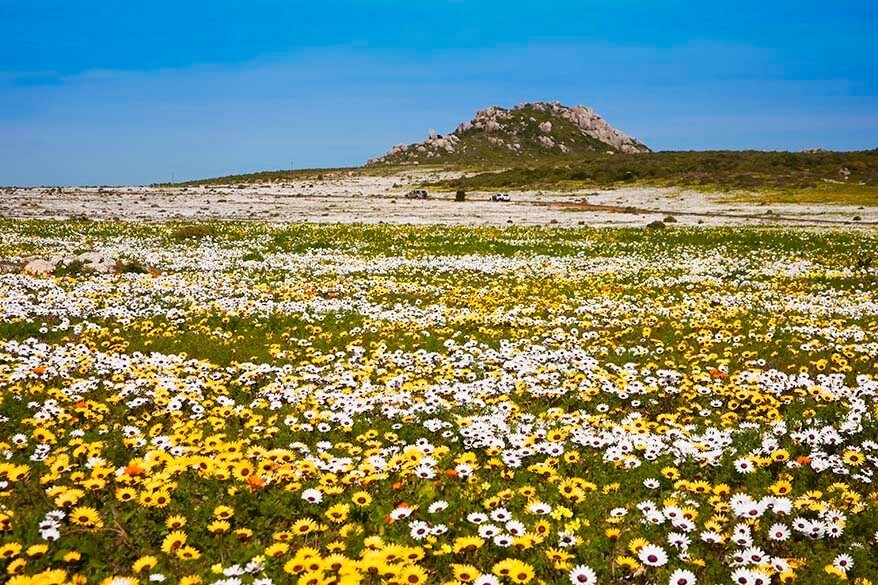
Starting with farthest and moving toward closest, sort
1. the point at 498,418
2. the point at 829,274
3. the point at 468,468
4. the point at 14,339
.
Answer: the point at 829,274, the point at 14,339, the point at 498,418, the point at 468,468

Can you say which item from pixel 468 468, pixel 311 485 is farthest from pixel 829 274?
pixel 311 485

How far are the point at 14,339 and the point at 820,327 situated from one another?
768 inches

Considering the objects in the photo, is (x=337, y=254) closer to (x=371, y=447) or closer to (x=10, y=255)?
(x=10, y=255)

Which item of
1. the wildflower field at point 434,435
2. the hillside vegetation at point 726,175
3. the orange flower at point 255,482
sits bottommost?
the wildflower field at point 434,435

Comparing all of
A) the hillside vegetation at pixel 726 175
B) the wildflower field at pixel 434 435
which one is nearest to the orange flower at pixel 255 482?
the wildflower field at pixel 434 435

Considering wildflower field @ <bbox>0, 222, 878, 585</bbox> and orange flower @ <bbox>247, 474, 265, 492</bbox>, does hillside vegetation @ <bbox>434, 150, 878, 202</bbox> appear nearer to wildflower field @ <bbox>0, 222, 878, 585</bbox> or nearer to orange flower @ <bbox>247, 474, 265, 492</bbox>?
wildflower field @ <bbox>0, 222, 878, 585</bbox>

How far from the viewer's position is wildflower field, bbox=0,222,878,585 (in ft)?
16.3

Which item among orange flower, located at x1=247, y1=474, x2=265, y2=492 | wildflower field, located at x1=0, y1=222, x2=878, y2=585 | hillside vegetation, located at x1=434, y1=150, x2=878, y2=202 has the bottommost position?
wildflower field, located at x1=0, y1=222, x2=878, y2=585

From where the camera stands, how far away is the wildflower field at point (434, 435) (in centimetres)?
495

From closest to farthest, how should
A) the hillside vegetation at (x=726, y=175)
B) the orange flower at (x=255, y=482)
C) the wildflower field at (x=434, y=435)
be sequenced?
the wildflower field at (x=434, y=435), the orange flower at (x=255, y=482), the hillside vegetation at (x=726, y=175)

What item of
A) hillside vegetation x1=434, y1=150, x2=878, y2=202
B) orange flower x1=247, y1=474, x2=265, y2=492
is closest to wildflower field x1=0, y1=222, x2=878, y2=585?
orange flower x1=247, y1=474, x2=265, y2=492

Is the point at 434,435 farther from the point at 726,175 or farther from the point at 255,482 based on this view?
the point at 726,175

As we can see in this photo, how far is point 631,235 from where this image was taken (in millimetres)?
40812

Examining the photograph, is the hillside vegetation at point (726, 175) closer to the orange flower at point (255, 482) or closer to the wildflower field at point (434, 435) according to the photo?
the wildflower field at point (434, 435)
